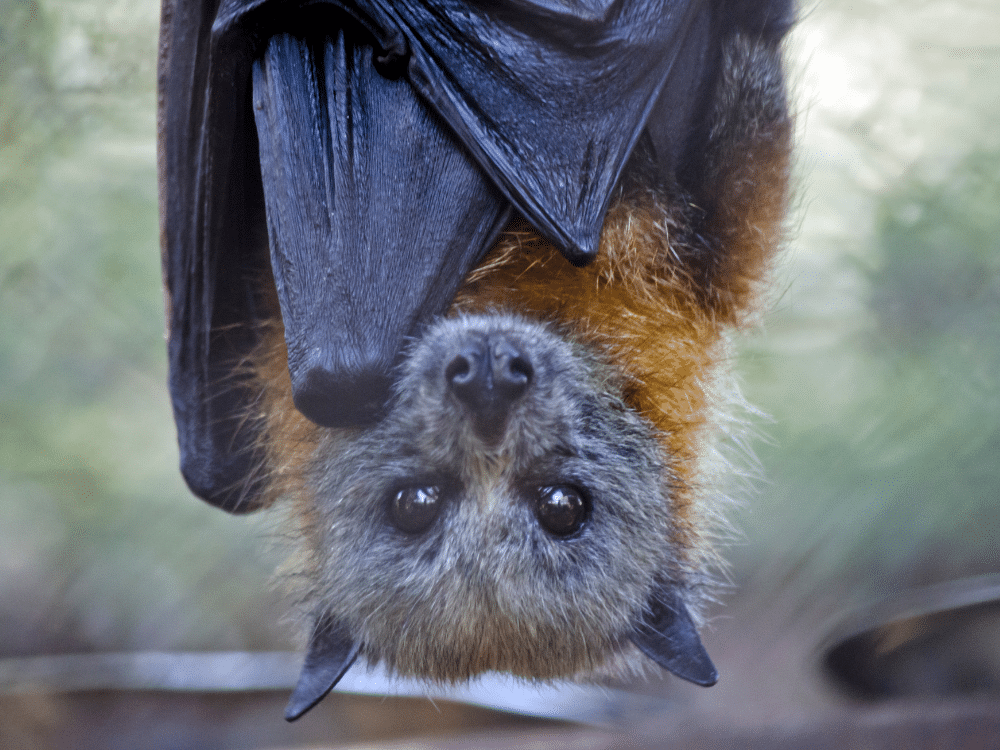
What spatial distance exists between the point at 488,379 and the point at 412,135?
33cm

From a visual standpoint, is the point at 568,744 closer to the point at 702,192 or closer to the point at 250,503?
the point at 250,503

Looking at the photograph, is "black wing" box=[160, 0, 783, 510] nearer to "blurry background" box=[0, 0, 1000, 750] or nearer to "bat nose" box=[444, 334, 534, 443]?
"bat nose" box=[444, 334, 534, 443]

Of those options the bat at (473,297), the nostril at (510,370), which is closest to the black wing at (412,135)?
the bat at (473,297)

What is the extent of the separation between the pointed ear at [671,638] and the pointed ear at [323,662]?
43 cm

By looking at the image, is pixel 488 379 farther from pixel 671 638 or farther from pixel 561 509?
pixel 671 638

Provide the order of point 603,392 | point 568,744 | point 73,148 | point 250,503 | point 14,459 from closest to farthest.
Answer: point 603,392
point 250,503
point 568,744
point 73,148
point 14,459

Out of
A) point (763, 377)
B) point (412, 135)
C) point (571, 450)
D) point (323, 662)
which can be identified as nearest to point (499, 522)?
point (571, 450)

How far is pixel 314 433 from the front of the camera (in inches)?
45.0

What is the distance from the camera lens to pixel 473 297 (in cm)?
106

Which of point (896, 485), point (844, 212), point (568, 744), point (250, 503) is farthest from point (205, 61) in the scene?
point (896, 485)

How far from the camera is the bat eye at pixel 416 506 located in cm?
103

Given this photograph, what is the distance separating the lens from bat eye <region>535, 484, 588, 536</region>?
1.03 meters

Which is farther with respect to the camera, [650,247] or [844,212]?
[844,212]

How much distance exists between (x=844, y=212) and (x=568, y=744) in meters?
2.15
